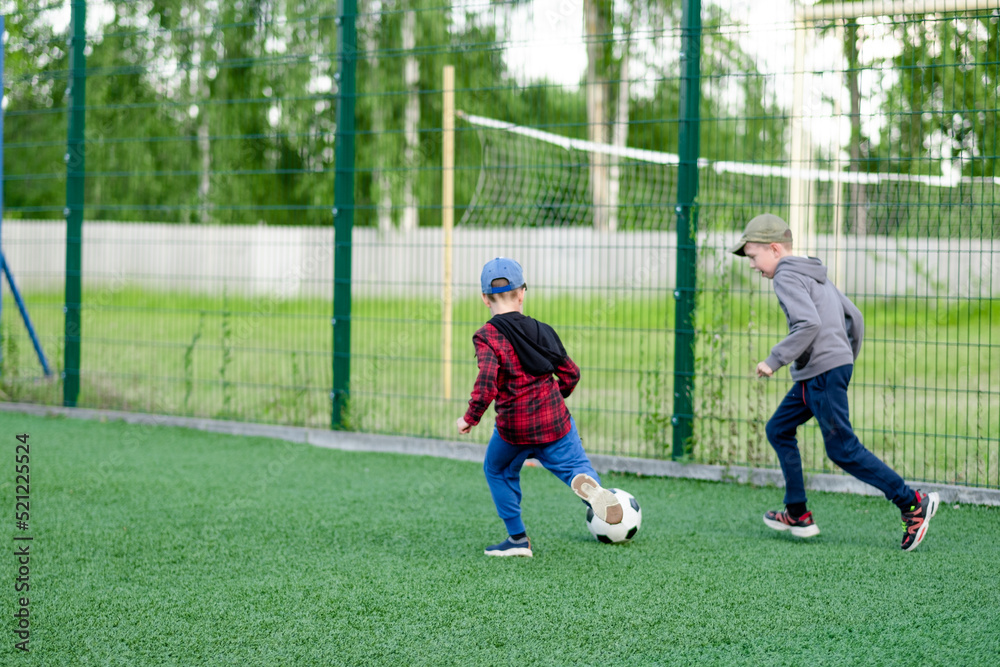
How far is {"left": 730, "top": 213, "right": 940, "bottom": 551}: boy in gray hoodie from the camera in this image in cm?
454

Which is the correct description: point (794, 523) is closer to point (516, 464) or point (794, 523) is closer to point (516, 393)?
point (516, 464)

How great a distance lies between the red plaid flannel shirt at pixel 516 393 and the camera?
4332mm

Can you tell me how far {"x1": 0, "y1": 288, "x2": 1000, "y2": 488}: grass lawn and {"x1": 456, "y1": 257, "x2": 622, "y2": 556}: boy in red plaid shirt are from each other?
201 centimetres

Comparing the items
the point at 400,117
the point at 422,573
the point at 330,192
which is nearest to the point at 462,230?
the point at 422,573

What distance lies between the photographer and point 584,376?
10.5m

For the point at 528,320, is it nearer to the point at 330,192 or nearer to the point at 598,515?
the point at 598,515

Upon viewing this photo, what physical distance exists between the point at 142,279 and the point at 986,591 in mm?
7055

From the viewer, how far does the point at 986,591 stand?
399cm

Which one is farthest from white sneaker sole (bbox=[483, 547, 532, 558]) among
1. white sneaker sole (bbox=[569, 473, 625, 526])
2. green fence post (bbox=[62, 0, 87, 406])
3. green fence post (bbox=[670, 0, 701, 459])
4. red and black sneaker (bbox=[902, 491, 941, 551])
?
green fence post (bbox=[62, 0, 87, 406])

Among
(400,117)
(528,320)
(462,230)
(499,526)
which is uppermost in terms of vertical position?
→ (400,117)

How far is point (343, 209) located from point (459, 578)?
4008 mm

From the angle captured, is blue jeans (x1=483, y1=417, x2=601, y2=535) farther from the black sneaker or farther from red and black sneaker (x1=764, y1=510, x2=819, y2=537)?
red and black sneaker (x1=764, y1=510, x2=819, y2=537)

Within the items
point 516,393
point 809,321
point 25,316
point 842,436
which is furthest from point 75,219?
point 842,436

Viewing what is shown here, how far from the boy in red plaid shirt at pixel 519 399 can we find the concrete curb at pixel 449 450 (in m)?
1.95
